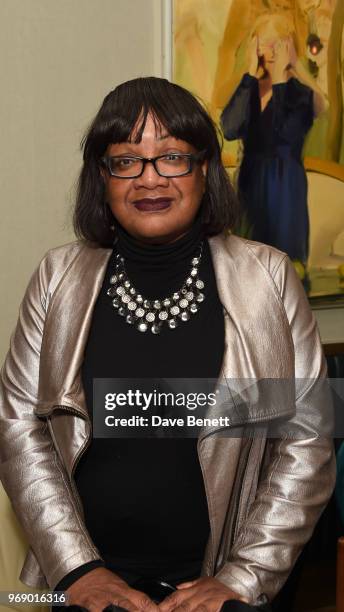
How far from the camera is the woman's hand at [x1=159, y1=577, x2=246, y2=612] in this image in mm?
1824

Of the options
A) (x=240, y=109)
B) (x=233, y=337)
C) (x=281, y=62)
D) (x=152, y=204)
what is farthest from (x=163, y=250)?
(x=281, y=62)

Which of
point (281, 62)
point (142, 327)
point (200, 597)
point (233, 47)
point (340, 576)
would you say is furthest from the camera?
point (281, 62)

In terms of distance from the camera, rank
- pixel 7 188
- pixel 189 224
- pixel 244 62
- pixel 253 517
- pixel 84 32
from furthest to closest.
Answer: pixel 244 62
pixel 84 32
pixel 7 188
pixel 189 224
pixel 253 517

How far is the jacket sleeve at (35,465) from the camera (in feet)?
6.47

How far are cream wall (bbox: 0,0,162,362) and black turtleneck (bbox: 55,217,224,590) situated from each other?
30.2 inches

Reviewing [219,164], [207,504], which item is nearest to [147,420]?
[207,504]

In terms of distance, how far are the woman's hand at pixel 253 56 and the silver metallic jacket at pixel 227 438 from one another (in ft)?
4.64

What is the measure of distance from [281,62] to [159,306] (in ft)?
5.64

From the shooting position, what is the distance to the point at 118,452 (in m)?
2.04

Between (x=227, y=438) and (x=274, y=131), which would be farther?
(x=274, y=131)

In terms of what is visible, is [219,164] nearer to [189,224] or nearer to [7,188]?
[189,224]

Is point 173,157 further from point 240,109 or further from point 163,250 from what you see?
point 240,109

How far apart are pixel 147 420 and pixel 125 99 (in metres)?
0.75

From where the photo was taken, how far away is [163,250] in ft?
6.96
